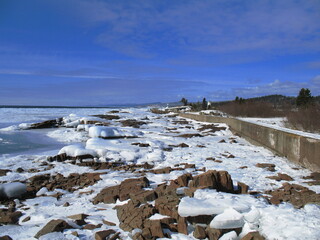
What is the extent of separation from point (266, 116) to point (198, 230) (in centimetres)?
2364

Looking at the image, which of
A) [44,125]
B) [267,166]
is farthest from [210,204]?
[44,125]

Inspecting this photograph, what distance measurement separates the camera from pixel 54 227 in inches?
116

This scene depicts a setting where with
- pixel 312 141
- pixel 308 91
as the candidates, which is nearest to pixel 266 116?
pixel 312 141

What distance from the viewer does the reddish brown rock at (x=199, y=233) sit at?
2.82 metres

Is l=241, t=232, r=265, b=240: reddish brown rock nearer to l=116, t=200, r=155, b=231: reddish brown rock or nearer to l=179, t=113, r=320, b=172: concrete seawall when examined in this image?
l=116, t=200, r=155, b=231: reddish brown rock

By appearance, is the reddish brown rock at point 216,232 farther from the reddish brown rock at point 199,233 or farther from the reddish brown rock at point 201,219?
the reddish brown rock at point 201,219

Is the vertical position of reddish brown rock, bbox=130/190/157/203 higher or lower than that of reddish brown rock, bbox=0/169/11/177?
higher

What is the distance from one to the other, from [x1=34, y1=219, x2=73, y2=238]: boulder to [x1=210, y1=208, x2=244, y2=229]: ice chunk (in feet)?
5.53

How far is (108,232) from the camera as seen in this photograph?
293 centimetres

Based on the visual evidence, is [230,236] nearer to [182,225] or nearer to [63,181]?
[182,225]

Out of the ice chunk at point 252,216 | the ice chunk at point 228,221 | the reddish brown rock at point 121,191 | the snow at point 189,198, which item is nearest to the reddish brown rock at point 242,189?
the snow at point 189,198

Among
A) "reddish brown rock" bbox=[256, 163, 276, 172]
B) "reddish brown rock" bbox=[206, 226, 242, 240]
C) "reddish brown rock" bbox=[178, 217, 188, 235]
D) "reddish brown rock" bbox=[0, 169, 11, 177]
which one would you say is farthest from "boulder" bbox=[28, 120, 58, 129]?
"reddish brown rock" bbox=[206, 226, 242, 240]

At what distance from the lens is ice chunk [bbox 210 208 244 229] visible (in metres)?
2.84

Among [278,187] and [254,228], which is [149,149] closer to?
[278,187]
